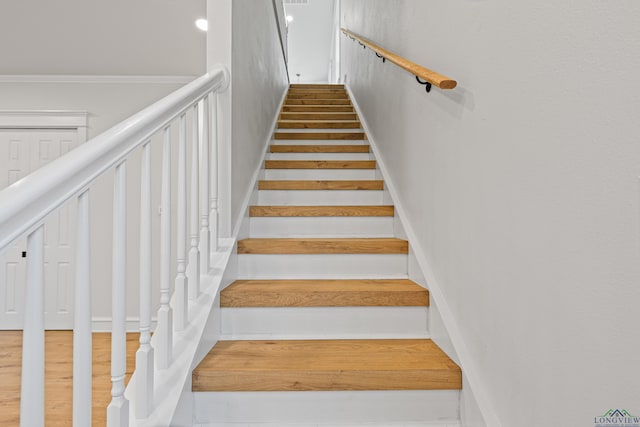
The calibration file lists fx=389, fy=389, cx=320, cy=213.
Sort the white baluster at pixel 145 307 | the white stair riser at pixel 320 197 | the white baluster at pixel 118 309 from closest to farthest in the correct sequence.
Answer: the white baluster at pixel 118 309, the white baluster at pixel 145 307, the white stair riser at pixel 320 197

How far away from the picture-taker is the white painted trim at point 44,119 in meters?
3.41

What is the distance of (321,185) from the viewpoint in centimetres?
239

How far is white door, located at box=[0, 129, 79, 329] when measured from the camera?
3393 millimetres

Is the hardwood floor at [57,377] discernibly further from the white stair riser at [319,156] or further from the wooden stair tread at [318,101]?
the wooden stair tread at [318,101]

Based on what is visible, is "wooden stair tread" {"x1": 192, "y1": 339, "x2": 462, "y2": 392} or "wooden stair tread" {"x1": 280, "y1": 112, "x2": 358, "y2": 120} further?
"wooden stair tread" {"x1": 280, "y1": 112, "x2": 358, "y2": 120}

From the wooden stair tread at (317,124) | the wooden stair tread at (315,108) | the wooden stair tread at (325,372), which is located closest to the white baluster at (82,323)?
the wooden stair tread at (325,372)

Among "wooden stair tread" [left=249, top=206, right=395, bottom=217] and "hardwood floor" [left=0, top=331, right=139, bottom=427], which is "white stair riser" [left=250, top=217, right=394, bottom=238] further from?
"hardwood floor" [left=0, top=331, right=139, bottom=427]

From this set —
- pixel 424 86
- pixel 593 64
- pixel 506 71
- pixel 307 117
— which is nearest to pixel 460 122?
pixel 506 71

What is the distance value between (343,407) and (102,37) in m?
3.15

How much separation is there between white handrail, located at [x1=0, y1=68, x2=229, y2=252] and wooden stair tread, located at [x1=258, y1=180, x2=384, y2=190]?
49.9 inches

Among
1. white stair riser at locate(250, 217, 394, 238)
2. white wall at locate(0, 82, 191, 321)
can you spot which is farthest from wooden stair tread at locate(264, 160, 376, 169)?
white wall at locate(0, 82, 191, 321)

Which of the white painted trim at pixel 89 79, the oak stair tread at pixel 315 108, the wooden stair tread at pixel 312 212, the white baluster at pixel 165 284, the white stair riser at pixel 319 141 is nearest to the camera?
the white baluster at pixel 165 284

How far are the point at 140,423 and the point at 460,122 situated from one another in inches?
48.8

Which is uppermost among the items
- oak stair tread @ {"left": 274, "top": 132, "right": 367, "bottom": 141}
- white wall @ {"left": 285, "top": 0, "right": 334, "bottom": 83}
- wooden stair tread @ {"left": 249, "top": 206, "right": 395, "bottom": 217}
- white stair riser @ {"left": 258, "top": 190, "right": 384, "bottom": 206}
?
white wall @ {"left": 285, "top": 0, "right": 334, "bottom": 83}
